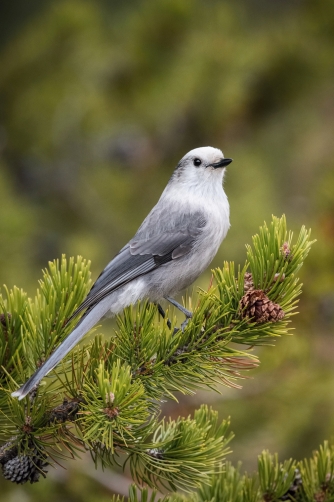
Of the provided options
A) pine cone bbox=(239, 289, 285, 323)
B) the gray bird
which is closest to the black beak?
the gray bird

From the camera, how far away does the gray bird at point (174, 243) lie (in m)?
2.83

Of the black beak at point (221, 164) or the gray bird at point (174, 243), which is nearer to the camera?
the gray bird at point (174, 243)

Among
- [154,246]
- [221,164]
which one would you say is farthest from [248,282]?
[221,164]

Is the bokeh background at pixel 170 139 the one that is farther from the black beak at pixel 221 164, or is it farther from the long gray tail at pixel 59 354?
the long gray tail at pixel 59 354

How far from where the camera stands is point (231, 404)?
11.6ft

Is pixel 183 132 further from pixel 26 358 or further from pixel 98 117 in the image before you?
pixel 26 358

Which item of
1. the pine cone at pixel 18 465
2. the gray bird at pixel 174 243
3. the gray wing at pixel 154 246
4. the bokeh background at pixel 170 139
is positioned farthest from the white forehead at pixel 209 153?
the pine cone at pixel 18 465

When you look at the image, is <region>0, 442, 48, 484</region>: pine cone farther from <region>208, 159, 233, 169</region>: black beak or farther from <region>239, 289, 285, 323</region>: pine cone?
<region>208, 159, 233, 169</region>: black beak

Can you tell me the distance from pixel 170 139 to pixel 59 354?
3.30 meters

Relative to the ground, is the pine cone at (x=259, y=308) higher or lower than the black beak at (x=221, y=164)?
lower

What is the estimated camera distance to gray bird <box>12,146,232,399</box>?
283 cm

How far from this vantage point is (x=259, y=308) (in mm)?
1898

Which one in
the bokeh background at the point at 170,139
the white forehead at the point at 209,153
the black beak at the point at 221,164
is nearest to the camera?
the bokeh background at the point at 170,139

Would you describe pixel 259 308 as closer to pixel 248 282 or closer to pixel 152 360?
pixel 248 282
